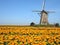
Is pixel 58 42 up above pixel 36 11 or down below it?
below

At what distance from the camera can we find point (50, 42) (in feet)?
36.7

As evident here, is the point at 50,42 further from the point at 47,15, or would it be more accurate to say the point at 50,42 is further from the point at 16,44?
the point at 47,15

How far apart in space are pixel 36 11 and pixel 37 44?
1800 inches

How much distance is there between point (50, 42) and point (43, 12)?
43.3 meters

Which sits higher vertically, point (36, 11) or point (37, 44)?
point (36, 11)

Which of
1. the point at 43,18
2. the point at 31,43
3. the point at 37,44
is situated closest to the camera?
the point at 37,44

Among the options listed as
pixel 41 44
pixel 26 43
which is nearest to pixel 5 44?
pixel 26 43

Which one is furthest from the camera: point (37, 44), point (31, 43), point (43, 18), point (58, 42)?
point (43, 18)

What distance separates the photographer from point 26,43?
10578 millimetres

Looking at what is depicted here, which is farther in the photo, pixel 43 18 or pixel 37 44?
pixel 43 18

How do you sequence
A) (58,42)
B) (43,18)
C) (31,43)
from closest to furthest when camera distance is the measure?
(31,43) < (58,42) < (43,18)

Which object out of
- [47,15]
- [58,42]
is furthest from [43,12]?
[58,42]

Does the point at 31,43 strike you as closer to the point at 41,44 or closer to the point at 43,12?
the point at 41,44

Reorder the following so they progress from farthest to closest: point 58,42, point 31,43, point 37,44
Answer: point 58,42
point 31,43
point 37,44
